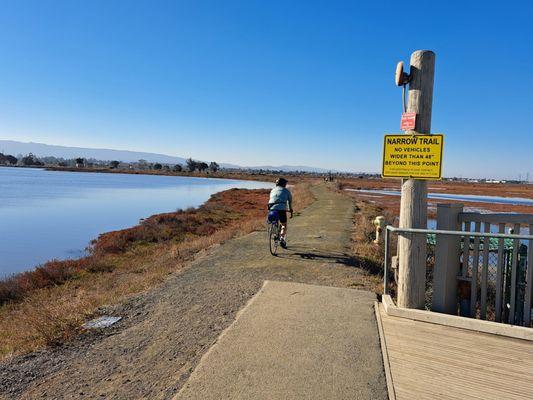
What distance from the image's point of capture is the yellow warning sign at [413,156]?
509cm

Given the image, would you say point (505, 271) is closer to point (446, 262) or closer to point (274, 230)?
point (446, 262)

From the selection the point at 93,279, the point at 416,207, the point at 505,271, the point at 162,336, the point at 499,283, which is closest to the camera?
the point at 499,283

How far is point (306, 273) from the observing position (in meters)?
7.99

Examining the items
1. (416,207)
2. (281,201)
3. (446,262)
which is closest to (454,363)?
(446,262)

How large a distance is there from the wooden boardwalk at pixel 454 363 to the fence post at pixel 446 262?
0.56 metres

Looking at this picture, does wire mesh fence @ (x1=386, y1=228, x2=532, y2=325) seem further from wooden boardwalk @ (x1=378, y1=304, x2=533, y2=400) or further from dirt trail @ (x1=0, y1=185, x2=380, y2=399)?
dirt trail @ (x1=0, y1=185, x2=380, y2=399)

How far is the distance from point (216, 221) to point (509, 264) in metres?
24.8

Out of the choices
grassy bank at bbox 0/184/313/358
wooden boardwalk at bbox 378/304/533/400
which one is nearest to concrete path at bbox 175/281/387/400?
wooden boardwalk at bbox 378/304/533/400

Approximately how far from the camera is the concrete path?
11.5ft

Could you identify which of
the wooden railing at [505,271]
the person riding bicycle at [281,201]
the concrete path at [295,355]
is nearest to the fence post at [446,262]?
the wooden railing at [505,271]

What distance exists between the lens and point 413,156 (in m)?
5.21

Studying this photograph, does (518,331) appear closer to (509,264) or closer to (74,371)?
(509,264)

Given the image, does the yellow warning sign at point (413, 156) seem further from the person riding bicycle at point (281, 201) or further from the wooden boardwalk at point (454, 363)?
the person riding bicycle at point (281, 201)

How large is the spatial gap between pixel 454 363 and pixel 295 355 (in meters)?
1.52
